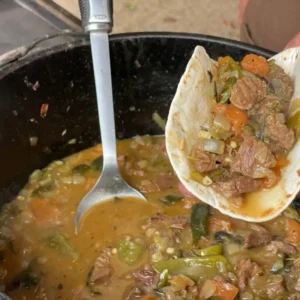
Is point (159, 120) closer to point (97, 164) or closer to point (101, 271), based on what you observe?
point (97, 164)

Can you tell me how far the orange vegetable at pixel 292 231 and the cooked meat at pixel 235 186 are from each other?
0.34m

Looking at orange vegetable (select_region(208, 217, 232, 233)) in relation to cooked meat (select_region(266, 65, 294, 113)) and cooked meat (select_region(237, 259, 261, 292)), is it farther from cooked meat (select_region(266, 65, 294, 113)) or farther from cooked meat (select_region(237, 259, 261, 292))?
cooked meat (select_region(266, 65, 294, 113))

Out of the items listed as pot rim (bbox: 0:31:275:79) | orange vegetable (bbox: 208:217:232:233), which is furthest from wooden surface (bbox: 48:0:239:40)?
orange vegetable (bbox: 208:217:232:233)

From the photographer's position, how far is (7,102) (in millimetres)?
2201

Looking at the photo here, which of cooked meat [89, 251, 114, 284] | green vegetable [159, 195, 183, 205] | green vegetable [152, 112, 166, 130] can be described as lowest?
cooked meat [89, 251, 114, 284]

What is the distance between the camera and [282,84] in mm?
2137

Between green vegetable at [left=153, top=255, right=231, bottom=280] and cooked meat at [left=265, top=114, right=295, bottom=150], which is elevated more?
cooked meat at [left=265, top=114, right=295, bottom=150]

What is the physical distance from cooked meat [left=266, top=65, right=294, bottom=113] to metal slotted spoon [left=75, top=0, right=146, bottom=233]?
652mm

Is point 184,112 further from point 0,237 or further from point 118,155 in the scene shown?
point 0,237

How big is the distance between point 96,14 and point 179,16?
1.63m

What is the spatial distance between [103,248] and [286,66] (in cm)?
104

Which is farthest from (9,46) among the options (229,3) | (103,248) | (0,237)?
(229,3)

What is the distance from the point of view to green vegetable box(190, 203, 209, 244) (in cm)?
223

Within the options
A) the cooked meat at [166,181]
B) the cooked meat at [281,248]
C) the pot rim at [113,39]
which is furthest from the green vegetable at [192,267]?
the pot rim at [113,39]
